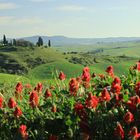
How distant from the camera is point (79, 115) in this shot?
629cm

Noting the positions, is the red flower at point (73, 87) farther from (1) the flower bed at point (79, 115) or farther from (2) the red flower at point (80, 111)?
(2) the red flower at point (80, 111)

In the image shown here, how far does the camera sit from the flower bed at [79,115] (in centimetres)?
602

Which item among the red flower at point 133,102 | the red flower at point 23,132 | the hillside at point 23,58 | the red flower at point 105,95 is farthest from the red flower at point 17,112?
the hillside at point 23,58

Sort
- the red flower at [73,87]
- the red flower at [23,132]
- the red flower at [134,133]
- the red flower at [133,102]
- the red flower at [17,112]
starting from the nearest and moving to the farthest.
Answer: the red flower at [134,133], the red flower at [133,102], the red flower at [23,132], the red flower at [17,112], the red flower at [73,87]

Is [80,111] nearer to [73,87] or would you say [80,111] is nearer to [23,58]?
[73,87]

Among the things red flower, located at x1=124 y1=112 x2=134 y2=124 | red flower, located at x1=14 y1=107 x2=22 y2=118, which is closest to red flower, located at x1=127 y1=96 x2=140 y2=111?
red flower, located at x1=124 y1=112 x2=134 y2=124

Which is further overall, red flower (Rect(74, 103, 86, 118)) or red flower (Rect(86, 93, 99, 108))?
red flower (Rect(74, 103, 86, 118))

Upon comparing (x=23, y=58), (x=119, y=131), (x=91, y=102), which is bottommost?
(x=23, y=58)

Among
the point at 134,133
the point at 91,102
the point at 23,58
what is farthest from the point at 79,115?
the point at 23,58

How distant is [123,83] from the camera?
7.44 metres

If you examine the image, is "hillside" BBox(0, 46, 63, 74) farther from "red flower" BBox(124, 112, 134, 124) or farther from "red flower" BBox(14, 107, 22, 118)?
"red flower" BBox(124, 112, 134, 124)

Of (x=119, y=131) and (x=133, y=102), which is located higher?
(x=133, y=102)

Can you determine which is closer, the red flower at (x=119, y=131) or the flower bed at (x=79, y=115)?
the red flower at (x=119, y=131)

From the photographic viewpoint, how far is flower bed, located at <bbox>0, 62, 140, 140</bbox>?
6.02 metres
